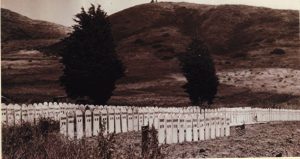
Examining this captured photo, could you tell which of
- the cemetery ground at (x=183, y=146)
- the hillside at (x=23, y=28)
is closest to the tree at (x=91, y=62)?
the hillside at (x=23, y=28)

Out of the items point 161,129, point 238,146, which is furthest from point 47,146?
point 238,146

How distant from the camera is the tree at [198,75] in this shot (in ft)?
45.3

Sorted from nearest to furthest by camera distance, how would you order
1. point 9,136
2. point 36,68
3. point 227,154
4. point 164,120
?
point 9,136, point 227,154, point 164,120, point 36,68

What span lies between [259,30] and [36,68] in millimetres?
5452

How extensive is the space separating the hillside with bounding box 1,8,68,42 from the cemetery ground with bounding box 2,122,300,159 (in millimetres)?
1649

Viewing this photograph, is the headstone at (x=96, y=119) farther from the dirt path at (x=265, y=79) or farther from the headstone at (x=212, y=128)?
the dirt path at (x=265, y=79)

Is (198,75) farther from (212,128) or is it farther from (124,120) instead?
(124,120)

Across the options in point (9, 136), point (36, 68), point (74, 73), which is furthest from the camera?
point (74, 73)

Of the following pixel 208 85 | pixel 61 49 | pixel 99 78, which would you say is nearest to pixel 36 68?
pixel 61 49

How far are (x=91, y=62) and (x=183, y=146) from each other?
4.39 m

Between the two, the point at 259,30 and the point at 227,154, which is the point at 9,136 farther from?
the point at 259,30

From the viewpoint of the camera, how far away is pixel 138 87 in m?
14.8

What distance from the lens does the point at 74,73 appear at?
13.0m

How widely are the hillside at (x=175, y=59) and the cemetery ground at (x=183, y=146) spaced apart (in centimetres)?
95
